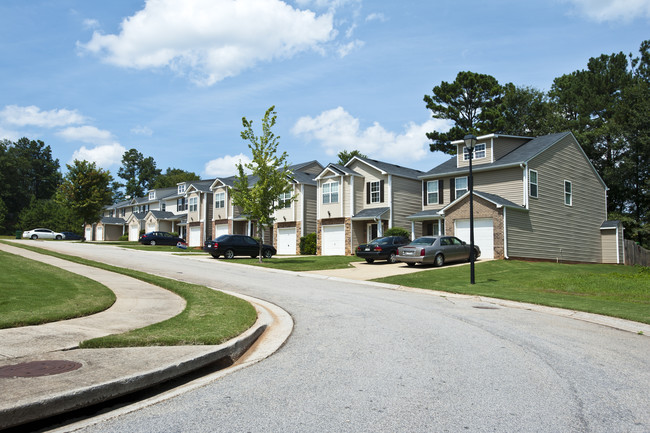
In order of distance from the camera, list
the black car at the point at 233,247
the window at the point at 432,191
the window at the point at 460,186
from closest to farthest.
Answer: the black car at the point at 233,247 → the window at the point at 460,186 → the window at the point at 432,191

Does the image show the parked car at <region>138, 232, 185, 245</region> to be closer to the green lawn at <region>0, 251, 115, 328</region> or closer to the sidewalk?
the green lawn at <region>0, 251, 115, 328</region>

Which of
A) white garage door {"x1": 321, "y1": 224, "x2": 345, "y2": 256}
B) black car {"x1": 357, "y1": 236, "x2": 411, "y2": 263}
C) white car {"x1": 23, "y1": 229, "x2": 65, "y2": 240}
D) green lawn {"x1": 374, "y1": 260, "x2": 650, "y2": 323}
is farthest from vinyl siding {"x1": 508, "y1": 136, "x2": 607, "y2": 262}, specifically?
white car {"x1": 23, "y1": 229, "x2": 65, "y2": 240}

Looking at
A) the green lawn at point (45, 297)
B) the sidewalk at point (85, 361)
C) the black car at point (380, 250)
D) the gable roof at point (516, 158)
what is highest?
the gable roof at point (516, 158)

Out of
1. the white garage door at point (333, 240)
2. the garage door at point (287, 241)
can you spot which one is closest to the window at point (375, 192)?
the white garage door at point (333, 240)

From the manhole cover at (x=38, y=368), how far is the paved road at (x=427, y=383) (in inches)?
52.1

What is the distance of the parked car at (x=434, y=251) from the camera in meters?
24.3

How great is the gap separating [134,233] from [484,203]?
52.7 m

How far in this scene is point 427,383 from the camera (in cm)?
541

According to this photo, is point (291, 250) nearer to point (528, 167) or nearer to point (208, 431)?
point (528, 167)

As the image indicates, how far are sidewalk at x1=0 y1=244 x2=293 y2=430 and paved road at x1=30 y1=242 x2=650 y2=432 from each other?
467 millimetres

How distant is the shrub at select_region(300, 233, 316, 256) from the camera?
127 feet

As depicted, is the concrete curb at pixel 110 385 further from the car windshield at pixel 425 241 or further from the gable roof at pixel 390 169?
the gable roof at pixel 390 169

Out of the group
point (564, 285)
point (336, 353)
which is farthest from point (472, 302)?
point (336, 353)

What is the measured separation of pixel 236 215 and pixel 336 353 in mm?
41817
